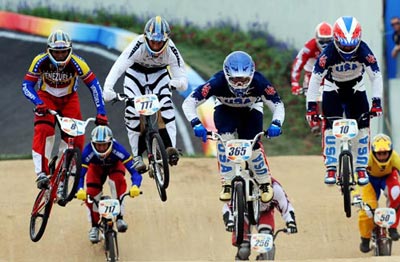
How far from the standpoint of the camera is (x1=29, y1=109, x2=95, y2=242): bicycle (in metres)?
16.2

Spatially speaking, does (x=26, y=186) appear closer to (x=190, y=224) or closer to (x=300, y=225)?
(x=190, y=224)

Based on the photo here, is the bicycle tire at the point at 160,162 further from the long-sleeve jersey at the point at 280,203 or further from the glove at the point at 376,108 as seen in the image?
the glove at the point at 376,108

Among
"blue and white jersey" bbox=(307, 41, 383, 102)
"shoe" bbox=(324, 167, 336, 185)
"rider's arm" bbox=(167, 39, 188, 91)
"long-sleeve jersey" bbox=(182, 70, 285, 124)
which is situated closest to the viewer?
"long-sleeve jersey" bbox=(182, 70, 285, 124)

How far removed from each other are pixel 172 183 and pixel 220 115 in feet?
17.9

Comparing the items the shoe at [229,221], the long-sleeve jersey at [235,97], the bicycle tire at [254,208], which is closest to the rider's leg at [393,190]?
the bicycle tire at [254,208]

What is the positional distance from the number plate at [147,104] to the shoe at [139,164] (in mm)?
871

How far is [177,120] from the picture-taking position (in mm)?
23422

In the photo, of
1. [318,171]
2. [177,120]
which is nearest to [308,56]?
[318,171]

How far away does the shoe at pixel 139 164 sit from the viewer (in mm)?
16797

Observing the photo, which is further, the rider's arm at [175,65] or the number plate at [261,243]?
the rider's arm at [175,65]

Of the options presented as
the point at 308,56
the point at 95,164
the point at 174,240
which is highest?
the point at 308,56

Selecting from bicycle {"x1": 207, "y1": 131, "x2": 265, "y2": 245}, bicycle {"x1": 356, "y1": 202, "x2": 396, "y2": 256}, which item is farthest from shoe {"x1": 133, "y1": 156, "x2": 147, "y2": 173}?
bicycle {"x1": 356, "y1": 202, "x2": 396, "y2": 256}

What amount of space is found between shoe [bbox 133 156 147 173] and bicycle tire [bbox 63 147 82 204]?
0.80 metres

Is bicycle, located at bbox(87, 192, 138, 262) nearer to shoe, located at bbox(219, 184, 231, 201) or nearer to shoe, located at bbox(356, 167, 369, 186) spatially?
shoe, located at bbox(219, 184, 231, 201)
